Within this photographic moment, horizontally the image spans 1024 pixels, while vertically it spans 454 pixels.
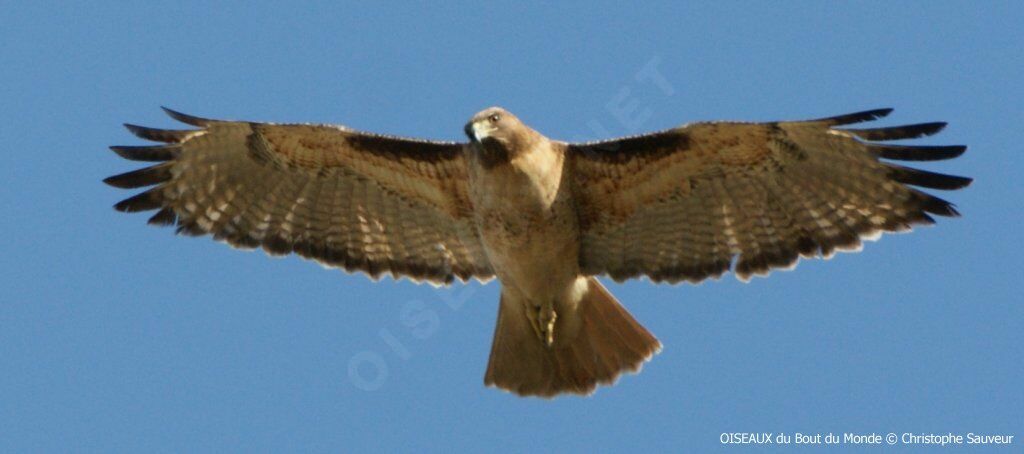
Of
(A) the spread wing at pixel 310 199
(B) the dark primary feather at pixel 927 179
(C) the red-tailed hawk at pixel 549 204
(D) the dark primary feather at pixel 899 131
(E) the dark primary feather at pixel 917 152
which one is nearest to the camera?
(D) the dark primary feather at pixel 899 131

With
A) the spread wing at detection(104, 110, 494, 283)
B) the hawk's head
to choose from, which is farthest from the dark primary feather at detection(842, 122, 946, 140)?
the spread wing at detection(104, 110, 494, 283)

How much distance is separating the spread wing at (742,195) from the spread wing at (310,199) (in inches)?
38.6

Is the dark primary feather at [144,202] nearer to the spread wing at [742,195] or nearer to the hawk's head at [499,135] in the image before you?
the hawk's head at [499,135]

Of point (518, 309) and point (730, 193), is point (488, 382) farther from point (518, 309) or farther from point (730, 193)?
point (730, 193)

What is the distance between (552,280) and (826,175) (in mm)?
1964

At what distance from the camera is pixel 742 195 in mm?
11227

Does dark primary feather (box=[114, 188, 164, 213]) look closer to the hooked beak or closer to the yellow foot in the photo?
the hooked beak

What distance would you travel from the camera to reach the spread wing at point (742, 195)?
10789 mm

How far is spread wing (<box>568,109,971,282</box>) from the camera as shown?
425 inches

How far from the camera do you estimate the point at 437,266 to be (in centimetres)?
1194

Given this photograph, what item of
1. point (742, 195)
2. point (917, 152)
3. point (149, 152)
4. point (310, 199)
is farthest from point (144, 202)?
point (917, 152)

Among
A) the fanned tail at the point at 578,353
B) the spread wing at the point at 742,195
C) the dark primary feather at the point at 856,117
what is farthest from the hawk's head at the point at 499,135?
the dark primary feather at the point at 856,117

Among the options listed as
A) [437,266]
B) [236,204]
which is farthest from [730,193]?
[236,204]

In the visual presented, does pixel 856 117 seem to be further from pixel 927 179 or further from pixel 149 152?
pixel 149 152
